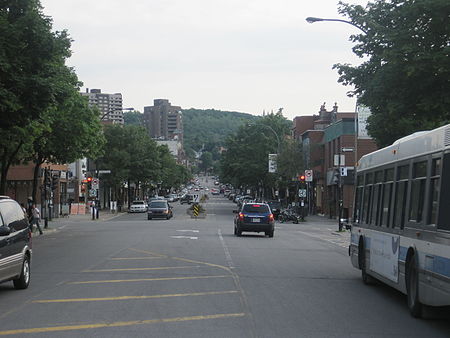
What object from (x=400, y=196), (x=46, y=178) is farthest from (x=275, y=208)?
(x=400, y=196)

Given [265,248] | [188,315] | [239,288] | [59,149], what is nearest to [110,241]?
[265,248]

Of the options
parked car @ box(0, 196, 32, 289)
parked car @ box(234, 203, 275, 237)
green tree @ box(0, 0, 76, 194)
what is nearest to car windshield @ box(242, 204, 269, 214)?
parked car @ box(234, 203, 275, 237)

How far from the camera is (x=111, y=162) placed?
8075cm

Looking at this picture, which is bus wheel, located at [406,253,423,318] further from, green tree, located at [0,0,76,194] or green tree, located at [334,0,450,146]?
green tree, located at [0,0,76,194]

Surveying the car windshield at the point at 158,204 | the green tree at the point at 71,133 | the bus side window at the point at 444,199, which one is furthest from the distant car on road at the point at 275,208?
the bus side window at the point at 444,199

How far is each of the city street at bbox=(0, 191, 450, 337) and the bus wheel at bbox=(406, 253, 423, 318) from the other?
184mm

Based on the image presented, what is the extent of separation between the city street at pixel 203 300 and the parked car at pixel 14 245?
0.37 m

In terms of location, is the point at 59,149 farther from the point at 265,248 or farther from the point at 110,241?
the point at 265,248

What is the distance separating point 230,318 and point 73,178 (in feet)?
224

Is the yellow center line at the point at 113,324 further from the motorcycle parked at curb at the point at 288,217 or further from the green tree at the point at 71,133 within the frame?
the motorcycle parked at curb at the point at 288,217

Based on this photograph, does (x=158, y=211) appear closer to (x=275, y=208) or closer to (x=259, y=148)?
(x=275, y=208)

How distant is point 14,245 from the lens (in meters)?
13.8

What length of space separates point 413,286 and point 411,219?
1.10m

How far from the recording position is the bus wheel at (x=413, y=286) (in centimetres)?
1098
